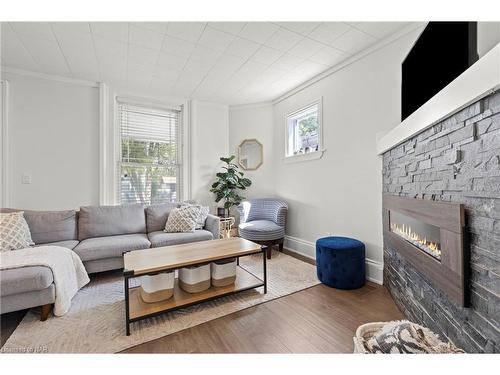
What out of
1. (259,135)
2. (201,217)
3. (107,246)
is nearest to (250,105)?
(259,135)

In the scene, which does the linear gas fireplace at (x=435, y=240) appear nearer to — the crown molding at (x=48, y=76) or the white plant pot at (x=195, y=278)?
the white plant pot at (x=195, y=278)

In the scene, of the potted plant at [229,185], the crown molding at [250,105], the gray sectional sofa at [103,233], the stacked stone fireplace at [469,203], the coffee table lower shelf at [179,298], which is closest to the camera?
the stacked stone fireplace at [469,203]

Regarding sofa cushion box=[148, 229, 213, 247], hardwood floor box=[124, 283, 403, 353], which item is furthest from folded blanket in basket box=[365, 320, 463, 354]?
sofa cushion box=[148, 229, 213, 247]

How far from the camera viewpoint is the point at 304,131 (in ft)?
11.7

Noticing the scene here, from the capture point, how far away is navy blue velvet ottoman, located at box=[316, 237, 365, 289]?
7.22 ft

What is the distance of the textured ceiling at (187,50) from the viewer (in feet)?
6.88

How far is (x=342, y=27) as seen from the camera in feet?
6.87

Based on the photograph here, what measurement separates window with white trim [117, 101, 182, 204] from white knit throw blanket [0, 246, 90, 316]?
62.6 inches

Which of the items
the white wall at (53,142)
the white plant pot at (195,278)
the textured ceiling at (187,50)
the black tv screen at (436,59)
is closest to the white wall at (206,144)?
the textured ceiling at (187,50)

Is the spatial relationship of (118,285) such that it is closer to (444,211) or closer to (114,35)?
(114,35)

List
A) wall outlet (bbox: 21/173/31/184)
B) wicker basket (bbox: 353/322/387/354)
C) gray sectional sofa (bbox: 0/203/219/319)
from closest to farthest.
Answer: wicker basket (bbox: 353/322/387/354), gray sectional sofa (bbox: 0/203/219/319), wall outlet (bbox: 21/173/31/184)

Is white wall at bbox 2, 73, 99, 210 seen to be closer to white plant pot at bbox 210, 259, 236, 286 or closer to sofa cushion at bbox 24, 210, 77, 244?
sofa cushion at bbox 24, 210, 77, 244

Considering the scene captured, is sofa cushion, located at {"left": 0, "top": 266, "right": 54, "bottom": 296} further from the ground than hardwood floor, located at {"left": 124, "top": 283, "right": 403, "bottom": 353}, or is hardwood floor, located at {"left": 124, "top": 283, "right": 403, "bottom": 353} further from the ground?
sofa cushion, located at {"left": 0, "top": 266, "right": 54, "bottom": 296}
